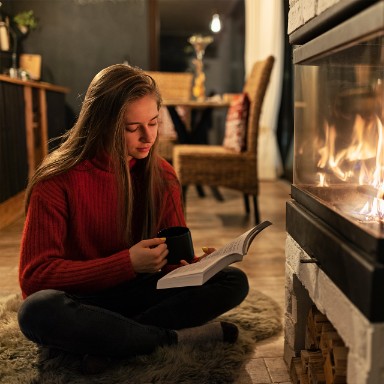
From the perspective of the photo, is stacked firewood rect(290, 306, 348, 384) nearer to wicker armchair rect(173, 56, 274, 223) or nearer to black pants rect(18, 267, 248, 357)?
black pants rect(18, 267, 248, 357)

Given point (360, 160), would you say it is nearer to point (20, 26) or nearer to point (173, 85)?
point (173, 85)

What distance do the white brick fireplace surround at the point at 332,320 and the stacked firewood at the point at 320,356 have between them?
0.04m

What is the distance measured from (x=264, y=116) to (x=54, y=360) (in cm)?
382

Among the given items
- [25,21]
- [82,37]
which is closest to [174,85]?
[82,37]

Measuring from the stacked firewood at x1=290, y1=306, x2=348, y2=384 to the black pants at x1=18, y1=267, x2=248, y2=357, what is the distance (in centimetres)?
29

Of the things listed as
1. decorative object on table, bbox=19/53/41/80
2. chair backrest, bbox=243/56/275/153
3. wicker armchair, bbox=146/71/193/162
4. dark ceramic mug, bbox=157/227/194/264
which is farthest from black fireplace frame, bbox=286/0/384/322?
decorative object on table, bbox=19/53/41/80

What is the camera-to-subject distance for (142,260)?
1.16 metres

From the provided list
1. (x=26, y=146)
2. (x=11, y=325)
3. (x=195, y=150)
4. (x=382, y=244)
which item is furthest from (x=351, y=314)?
(x=26, y=146)

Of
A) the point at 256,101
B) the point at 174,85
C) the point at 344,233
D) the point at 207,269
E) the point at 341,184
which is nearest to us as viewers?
the point at 344,233

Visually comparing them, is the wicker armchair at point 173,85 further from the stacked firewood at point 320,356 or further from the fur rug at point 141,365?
the stacked firewood at point 320,356

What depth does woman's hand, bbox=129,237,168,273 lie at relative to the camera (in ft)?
3.79

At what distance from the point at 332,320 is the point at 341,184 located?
0.36m

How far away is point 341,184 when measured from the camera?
112 cm

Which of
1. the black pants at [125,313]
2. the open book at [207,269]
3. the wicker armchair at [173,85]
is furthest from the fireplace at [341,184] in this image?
the wicker armchair at [173,85]
